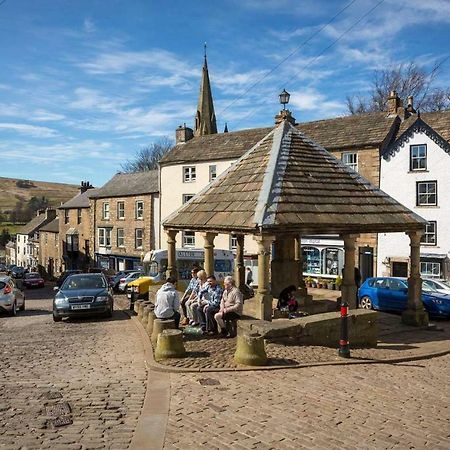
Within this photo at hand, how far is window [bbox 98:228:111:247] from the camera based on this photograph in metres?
48.7

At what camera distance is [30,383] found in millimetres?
7574

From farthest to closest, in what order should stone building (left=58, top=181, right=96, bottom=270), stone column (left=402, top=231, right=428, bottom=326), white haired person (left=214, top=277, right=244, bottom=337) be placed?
1. stone building (left=58, top=181, right=96, bottom=270)
2. stone column (left=402, top=231, right=428, bottom=326)
3. white haired person (left=214, top=277, right=244, bottom=337)

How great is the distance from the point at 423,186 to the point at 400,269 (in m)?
4.95

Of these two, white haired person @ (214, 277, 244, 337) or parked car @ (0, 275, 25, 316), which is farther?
parked car @ (0, 275, 25, 316)

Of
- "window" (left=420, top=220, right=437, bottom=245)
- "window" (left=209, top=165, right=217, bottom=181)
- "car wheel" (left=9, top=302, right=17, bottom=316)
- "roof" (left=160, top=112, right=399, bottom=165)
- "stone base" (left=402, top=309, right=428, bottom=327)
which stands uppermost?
"roof" (left=160, top=112, right=399, bottom=165)

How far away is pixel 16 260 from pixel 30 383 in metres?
80.9

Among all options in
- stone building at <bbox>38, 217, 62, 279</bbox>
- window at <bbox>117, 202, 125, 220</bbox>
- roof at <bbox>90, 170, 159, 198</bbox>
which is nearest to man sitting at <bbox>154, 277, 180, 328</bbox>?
roof at <bbox>90, 170, 159, 198</bbox>

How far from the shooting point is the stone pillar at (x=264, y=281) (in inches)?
430

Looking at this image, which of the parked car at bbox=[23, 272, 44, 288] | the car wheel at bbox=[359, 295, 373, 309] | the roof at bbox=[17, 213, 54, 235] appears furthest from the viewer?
the roof at bbox=[17, 213, 54, 235]

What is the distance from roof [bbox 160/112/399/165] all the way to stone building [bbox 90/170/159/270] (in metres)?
4.86

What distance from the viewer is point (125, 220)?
46.2 meters

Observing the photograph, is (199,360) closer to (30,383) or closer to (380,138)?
(30,383)

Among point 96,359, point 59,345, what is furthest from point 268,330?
point 59,345

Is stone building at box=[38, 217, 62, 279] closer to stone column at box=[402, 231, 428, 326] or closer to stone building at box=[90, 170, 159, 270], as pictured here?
stone building at box=[90, 170, 159, 270]
